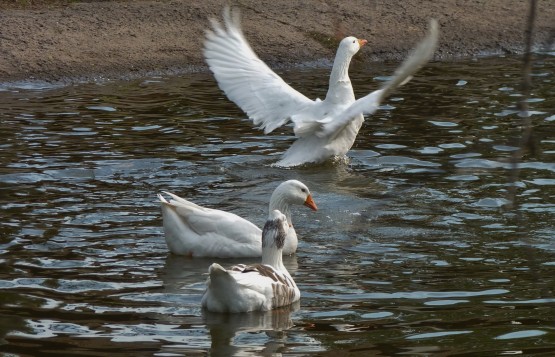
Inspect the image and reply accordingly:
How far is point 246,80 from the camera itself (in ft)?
38.2

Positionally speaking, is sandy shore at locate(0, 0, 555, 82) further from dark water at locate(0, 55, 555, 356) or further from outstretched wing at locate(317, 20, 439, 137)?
outstretched wing at locate(317, 20, 439, 137)

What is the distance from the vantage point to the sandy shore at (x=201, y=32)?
15516 mm

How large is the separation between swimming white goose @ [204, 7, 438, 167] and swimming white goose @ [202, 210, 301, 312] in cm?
408

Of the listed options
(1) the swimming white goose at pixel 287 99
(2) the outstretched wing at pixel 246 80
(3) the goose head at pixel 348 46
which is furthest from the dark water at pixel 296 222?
(3) the goose head at pixel 348 46

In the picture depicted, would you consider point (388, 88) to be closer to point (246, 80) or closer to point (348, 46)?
point (348, 46)

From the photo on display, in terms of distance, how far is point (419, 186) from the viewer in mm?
9898

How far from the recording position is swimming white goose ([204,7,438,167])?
1120 centimetres

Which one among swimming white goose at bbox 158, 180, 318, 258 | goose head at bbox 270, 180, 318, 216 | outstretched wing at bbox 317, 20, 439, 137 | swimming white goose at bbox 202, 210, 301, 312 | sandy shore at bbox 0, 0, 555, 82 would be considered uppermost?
sandy shore at bbox 0, 0, 555, 82

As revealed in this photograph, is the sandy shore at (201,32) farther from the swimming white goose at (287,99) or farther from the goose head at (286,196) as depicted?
the goose head at (286,196)

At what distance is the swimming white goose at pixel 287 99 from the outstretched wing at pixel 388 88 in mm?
36

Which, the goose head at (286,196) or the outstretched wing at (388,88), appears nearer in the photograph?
the outstretched wing at (388,88)

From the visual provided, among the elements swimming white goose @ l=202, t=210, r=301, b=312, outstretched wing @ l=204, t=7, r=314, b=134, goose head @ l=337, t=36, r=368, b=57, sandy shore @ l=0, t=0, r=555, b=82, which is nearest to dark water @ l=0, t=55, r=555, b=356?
swimming white goose @ l=202, t=210, r=301, b=312

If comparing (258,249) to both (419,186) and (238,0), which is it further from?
(238,0)

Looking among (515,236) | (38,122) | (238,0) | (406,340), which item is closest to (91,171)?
(38,122)
